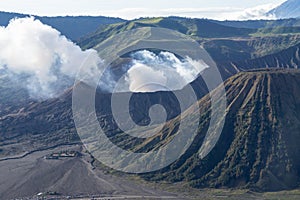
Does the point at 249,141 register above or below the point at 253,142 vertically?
above

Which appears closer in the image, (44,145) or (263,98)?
(263,98)

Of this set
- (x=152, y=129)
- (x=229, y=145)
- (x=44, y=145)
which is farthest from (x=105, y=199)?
(x=44, y=145)

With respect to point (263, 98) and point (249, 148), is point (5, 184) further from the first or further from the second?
→ point (263, 98)

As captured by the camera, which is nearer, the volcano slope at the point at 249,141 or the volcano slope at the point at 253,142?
the volcano slope at the point at 253,142

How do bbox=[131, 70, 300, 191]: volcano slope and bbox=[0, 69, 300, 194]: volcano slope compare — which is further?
bbox=[0, 69, 300, 194]: volcano slope

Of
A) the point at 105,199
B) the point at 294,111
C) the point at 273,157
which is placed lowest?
the point at 105,199

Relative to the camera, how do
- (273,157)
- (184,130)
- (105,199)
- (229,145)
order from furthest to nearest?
(184,130) < (229,145) < (273,157) < (105,199)

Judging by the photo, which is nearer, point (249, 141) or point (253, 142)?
point (253, 142)

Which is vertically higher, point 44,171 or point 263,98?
point 263,98
